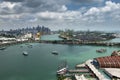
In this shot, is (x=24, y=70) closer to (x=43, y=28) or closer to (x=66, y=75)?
(x=66, y=75)

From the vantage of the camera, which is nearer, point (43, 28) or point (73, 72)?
point (73, 72)

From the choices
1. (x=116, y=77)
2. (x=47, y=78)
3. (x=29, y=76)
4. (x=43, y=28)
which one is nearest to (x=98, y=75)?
(x=116, y=77)

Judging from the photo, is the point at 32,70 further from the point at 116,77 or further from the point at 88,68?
the point at 116,77

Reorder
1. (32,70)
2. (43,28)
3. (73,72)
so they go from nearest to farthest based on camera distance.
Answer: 1. (73,72)
2. (32,70)
3. (43,28)

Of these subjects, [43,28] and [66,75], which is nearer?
[66,75]

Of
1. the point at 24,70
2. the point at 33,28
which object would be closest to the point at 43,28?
the point at 33,28

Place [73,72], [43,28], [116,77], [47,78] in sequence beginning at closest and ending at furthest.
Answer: [116,77], [47,78], [73,72], [43,28]

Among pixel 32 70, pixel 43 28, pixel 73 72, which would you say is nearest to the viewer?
pixel 73 72

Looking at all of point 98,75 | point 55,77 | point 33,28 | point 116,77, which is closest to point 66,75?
point 55,77

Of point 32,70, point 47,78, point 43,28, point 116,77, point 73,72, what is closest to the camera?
point 116,77
